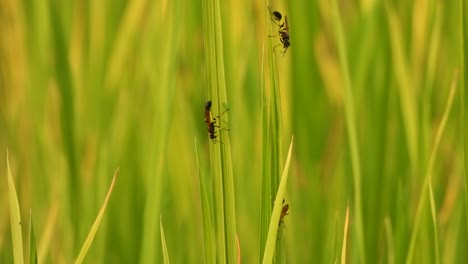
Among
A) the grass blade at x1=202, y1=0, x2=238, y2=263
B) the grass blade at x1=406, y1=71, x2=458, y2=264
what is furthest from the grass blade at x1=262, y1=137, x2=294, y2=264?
the grass blade at x1=406, y1=71, x2=458, y2=264

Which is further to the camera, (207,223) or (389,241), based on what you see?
(389,241)

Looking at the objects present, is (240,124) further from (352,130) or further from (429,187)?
(429,187)

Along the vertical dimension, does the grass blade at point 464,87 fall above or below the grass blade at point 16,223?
above

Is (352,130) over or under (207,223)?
over

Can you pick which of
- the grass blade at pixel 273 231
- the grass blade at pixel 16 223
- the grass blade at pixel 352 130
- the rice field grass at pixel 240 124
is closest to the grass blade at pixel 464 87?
the rice field grass at pixel 240 124

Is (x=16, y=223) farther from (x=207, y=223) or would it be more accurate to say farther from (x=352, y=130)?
(x=352, y=130)

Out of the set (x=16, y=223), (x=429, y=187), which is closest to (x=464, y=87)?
(x=429, y=187)

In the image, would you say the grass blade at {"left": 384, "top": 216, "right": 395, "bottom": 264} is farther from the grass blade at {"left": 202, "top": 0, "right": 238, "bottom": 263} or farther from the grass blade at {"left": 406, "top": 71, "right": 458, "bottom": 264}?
the grass blade at {"left": 202, "top": 0, "right": 238, "bottom": 263}

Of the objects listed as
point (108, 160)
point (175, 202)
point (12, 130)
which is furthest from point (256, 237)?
point (12, 130)

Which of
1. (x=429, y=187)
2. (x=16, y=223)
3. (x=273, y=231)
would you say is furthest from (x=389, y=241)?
(x=16, y=223)

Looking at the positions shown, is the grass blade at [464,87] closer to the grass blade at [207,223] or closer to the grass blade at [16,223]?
the grass blade at [207,223]
